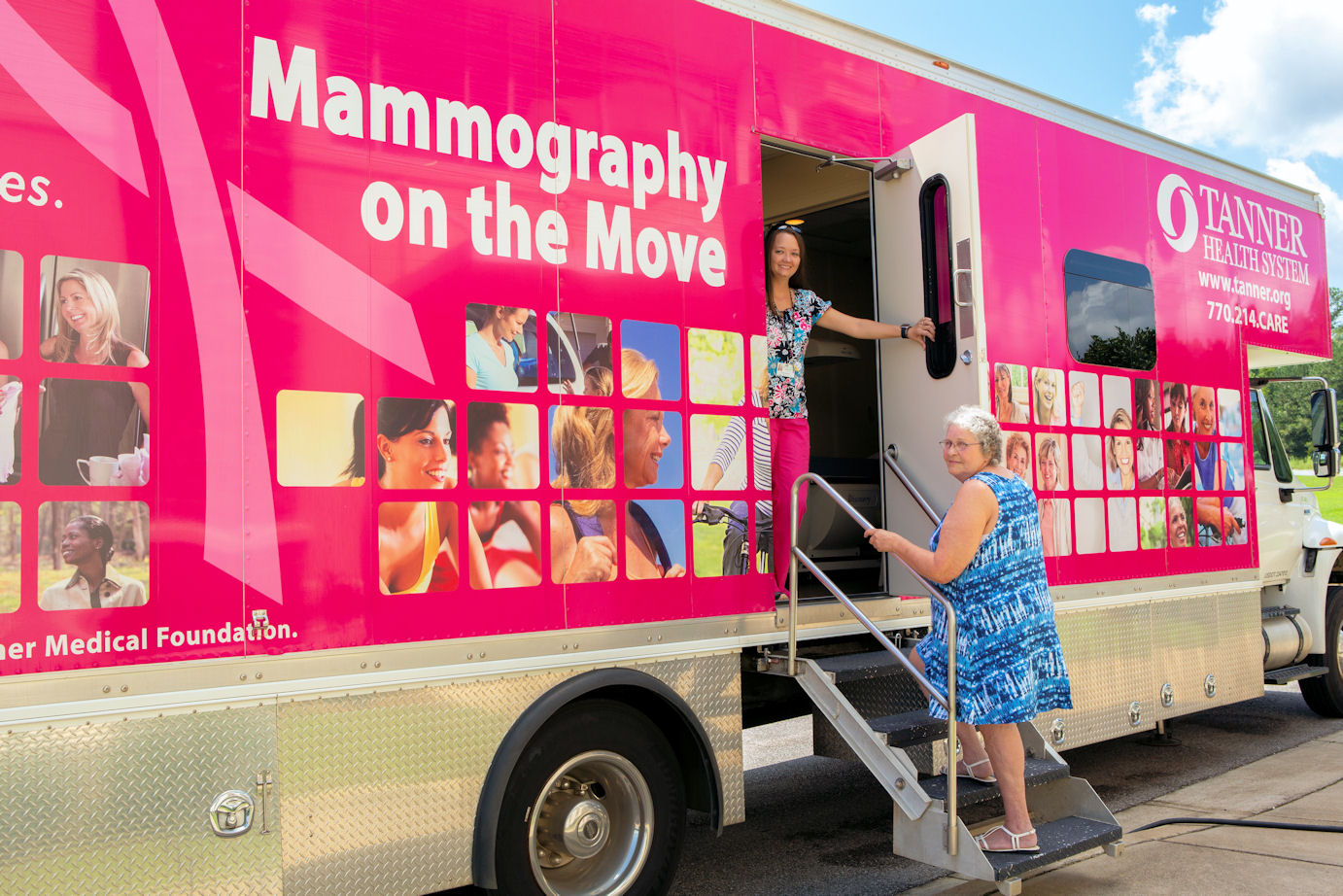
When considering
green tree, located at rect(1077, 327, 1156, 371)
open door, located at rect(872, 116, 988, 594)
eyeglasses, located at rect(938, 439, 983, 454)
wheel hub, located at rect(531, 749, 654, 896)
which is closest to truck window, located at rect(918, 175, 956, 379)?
open door, located at rect(872, 116, 988, 594)

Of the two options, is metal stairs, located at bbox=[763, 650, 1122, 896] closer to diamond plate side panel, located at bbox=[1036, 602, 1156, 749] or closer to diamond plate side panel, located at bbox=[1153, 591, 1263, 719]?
diamond plate side panel, located at bbox=[1036, 602, 1156, 749]

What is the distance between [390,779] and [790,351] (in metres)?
2.45

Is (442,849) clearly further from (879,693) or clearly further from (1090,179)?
(1090,179)

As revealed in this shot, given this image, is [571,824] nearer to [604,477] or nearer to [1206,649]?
[604,477]

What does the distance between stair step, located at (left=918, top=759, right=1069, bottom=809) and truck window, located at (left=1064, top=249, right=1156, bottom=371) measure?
7.06 ft

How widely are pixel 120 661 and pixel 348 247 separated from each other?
128cm

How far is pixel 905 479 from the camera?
4832 millimetres

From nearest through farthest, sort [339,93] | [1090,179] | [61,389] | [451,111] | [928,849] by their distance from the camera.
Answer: [61,389], [339,93], [451,111], [928,849], [1090,179]

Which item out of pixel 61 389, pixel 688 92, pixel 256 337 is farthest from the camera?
pixel 688 92

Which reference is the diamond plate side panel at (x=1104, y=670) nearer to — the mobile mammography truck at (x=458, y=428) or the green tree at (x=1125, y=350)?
the mobile mammography truck at (x=458, y=428)

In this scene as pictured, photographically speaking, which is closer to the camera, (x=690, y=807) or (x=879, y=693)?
(x=690, y=807)

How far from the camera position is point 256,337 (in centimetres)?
297

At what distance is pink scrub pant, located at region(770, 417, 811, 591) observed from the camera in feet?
14.8

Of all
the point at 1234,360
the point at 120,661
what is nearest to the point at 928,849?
the point at 120,661
